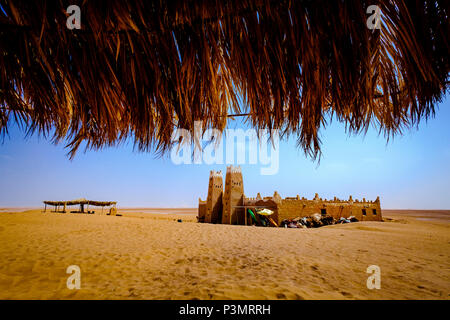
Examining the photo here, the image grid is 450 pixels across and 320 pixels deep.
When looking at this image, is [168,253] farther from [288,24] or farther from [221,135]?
[288,24]

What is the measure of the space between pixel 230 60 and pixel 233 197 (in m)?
18.6

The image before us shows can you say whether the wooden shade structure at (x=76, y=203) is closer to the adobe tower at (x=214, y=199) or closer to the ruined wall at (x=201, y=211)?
the ruined wall at (x=201, y=211)

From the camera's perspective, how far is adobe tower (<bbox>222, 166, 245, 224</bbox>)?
1914 cm

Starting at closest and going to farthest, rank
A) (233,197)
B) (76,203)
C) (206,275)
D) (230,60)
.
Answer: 1. (230,60)
2. (206,275)
3. (233,197)
4. (76,203)

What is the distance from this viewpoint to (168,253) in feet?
14.8

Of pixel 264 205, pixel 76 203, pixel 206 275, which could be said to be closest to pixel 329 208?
pixel 264 205

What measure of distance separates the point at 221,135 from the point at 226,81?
0.47 metres

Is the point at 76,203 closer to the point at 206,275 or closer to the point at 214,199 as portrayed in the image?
the point at 214,199

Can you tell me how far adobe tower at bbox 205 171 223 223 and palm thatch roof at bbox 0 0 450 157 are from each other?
1919 cm

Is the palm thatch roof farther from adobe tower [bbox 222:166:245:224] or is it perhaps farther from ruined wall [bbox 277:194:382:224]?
ruined wall [bbox 277:194:382:224]

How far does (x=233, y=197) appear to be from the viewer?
19.5m

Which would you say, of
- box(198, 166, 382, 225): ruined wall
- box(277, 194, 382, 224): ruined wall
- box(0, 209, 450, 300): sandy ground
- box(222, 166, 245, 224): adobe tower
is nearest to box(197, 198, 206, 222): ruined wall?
box(198, 166, 382, 225): ruined wall

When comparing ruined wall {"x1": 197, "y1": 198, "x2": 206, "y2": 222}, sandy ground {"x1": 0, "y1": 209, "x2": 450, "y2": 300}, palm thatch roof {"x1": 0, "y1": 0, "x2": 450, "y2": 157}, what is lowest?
ruined wall {"x1": 197, "y1": 198, "x2": 206, "y2": 222}
